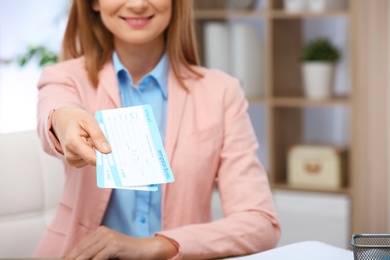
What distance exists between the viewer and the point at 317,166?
12.3ft

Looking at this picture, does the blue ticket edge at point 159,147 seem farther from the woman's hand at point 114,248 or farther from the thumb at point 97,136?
the woman's hand at point 114,248

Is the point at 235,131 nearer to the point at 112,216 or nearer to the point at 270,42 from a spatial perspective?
the point at 112,216

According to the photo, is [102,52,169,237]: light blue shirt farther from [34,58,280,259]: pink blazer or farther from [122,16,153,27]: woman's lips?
[122,16,153,27]: woman's lips

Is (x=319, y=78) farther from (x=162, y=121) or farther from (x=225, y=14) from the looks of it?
(x=162, y=121)

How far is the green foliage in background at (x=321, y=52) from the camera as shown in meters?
3.75

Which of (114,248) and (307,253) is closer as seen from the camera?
(307,253)

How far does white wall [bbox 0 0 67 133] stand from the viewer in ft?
13.0

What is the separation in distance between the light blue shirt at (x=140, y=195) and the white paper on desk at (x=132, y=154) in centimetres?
51

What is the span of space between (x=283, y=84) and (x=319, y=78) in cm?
25

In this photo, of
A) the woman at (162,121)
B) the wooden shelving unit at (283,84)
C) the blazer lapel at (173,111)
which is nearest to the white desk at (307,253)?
the woman at (162,121)

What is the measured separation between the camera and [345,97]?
3814 millimetres

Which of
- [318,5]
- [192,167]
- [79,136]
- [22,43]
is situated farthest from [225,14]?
[79,136]

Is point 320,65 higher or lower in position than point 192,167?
lower

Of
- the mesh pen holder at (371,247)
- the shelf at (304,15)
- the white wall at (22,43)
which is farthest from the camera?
the white wall at (22,43)
